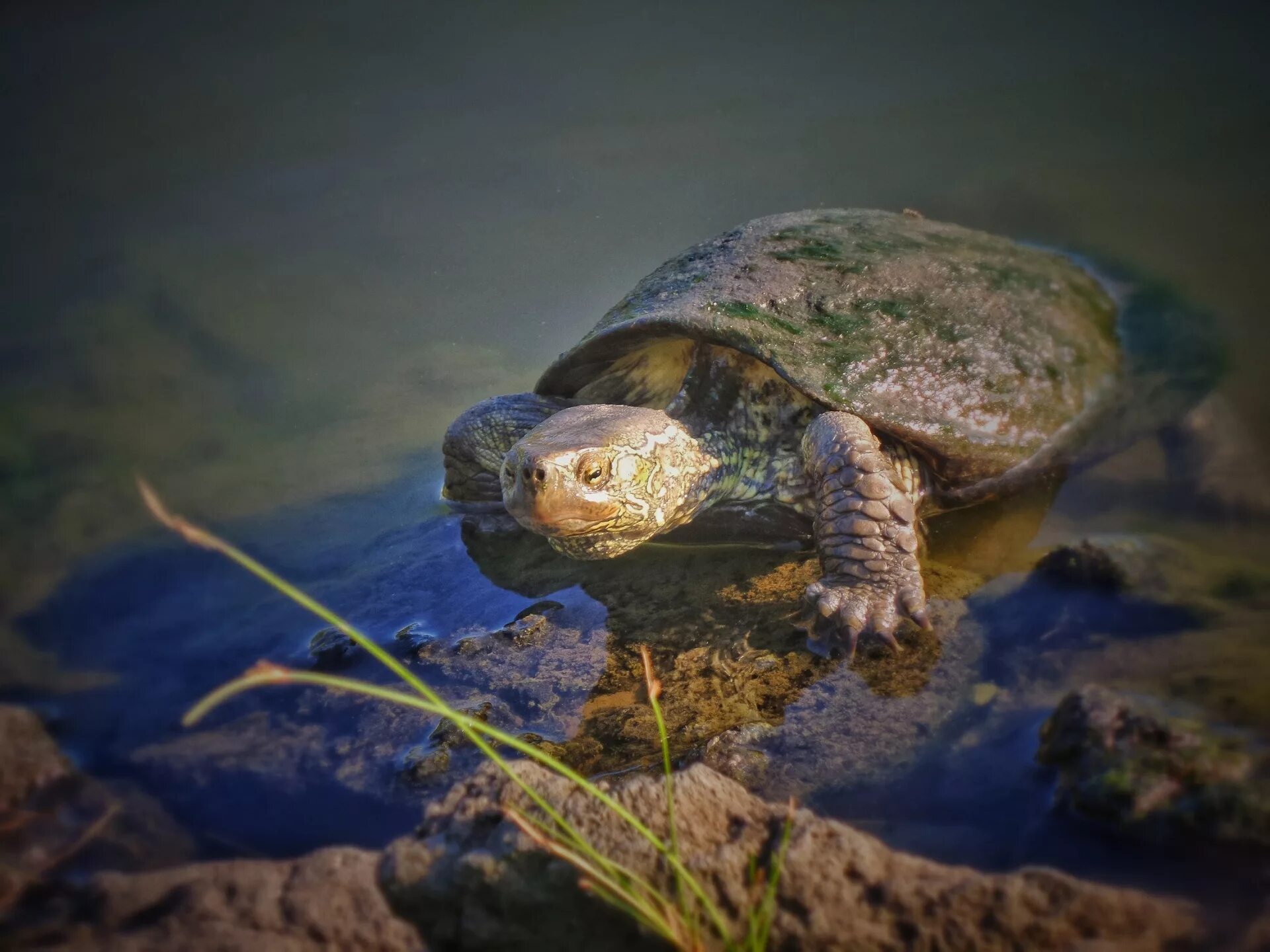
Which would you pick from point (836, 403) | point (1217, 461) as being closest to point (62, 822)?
point (836, 403)

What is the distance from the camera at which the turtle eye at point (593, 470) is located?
7.94 feet

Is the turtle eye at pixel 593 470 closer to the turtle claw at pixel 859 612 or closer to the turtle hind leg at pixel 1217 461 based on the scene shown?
the turtle claw at pixel 859 612

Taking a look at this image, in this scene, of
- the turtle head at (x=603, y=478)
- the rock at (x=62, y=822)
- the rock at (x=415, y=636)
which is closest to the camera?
the rock at (x=62, y=822)

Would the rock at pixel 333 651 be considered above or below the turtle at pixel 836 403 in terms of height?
below

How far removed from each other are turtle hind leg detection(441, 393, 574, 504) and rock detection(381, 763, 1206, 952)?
1.91 meters

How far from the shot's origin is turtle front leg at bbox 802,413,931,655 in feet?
7.24

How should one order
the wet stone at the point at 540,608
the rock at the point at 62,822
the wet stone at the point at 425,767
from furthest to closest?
the wet stone at the point at 540,608, the wet stone at the point at 425,767, the rock at the point at 62,822

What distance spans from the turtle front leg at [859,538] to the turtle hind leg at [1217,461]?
1.05 m

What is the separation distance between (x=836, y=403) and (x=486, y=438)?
1.52m

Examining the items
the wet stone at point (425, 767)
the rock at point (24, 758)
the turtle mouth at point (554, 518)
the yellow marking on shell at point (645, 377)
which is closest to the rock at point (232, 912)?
the wet stone at point (425, 767)

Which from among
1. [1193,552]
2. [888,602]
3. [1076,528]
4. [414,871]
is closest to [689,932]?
[414,871]

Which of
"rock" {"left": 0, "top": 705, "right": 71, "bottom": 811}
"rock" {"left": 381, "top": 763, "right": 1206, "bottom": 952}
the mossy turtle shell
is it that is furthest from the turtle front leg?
"rock" {"left": 0, "top": 705, "right": 71, "bottom": 811}

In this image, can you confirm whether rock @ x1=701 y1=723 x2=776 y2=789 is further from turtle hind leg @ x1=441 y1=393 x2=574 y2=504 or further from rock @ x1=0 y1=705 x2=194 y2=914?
turtle hind leg @ x1=441 y1=393 x2=574 y2=504

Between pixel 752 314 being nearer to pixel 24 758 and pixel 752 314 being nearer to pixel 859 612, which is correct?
pixel 859 612
